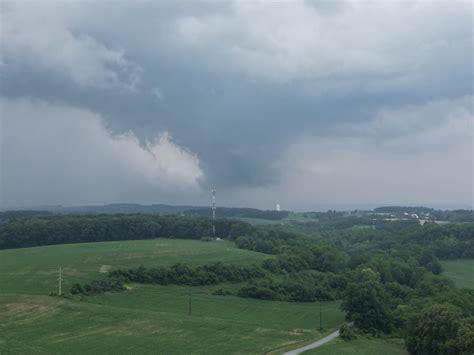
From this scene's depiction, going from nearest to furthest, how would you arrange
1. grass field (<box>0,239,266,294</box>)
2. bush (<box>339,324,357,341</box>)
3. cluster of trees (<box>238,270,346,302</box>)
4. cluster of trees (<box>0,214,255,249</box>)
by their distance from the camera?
bush (<box>339,324,357,341</box>) → cluster of trees (<box>238,270,346,302</box>) → grass field (<box>0,239,266,294</box>) → cluster of trees (<box>0,214,255,249</box>)

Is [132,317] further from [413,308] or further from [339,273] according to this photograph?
[339,273]

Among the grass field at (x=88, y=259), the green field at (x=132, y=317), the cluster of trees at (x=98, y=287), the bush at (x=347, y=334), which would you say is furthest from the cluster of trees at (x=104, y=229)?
the bush at (x=347, y=334)

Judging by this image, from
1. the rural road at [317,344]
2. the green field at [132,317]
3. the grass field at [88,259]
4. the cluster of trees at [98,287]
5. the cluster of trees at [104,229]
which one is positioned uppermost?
the cluster of trees at [104,229]

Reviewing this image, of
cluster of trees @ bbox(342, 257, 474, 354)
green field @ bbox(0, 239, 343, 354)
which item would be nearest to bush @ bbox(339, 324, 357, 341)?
green field @ bbox(0, 239, 343, 354)

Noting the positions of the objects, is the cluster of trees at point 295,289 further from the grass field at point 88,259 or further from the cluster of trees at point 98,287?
the cluster of trees at point 98,287

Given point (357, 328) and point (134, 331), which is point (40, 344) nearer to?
point (134, 331)

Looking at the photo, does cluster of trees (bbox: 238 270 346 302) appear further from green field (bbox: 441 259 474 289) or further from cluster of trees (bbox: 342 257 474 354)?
green field (bbox: 441 259 474 289)
